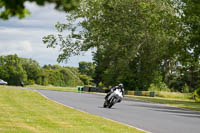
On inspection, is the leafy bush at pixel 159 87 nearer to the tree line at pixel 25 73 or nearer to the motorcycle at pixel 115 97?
the motorcycle at pixel 115 97

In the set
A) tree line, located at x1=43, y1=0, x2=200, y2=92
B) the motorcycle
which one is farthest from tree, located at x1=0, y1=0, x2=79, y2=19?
tree line, located at x1=43, y1=0, x2=200, y2=92

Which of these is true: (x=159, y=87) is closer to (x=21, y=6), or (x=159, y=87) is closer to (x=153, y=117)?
(x=153, y=117)

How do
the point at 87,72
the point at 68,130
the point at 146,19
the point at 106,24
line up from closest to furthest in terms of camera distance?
the point at 68,130, the point at 146,19, the point at 106,24, the point at 87,72

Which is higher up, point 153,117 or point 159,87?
point 159,87

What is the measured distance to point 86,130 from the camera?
12.0m

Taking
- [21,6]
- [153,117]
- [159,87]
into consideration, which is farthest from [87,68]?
[21,6]

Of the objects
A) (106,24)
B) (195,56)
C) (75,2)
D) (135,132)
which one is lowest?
(135,132)

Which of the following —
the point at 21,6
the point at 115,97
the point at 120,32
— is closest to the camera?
the point at 21,6

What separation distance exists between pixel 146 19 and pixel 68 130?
128 feet

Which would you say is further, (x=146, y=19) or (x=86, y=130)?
(x=146, y=19)

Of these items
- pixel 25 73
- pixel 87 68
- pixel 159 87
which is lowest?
pixel 159 87

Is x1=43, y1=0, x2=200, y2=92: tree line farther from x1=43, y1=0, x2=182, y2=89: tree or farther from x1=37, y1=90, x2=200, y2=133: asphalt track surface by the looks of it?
x1=37, y1=90, x2=200, y2=133: asphalt track surface

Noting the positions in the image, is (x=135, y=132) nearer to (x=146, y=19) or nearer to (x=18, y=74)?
(x=146, y=19)

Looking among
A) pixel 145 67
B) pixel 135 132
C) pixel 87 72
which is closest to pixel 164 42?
pixel 145 67
